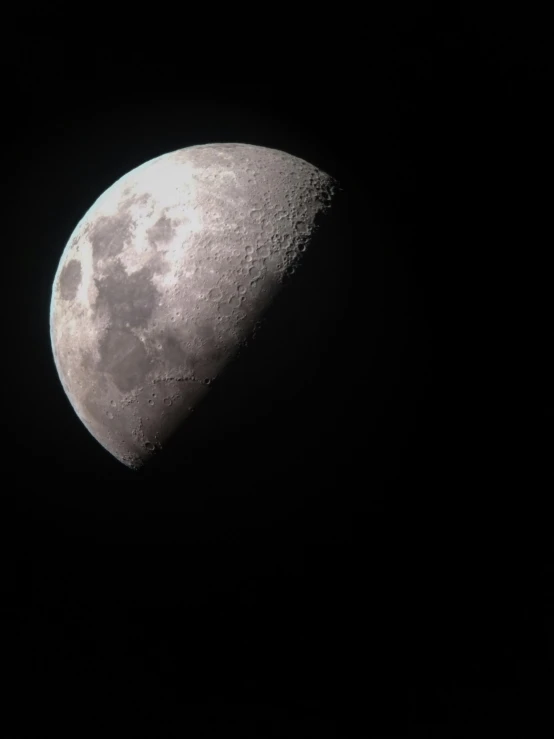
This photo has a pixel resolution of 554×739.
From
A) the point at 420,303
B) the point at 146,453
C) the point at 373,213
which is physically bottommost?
the point at 146,453

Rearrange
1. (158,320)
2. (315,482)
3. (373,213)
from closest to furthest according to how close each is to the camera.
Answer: (158,320) < (315,482) < (373,213)

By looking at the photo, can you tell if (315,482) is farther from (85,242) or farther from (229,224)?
(85,242)

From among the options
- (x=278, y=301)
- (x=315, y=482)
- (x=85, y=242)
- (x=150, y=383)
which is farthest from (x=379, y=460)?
(x=85, y=242)

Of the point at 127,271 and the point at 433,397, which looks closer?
the point at 127,271

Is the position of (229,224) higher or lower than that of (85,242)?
higher

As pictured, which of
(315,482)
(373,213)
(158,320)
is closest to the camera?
(158,320)

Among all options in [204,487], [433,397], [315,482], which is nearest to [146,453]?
[204,487]
